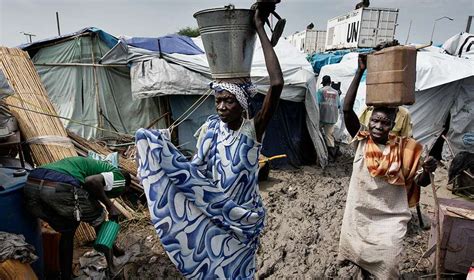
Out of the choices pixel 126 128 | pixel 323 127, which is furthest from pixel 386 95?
pixel 126 128

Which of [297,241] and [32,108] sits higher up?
[32,108]

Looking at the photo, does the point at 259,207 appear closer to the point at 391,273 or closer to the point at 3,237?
the point at 391,273

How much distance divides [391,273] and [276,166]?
4719 mm

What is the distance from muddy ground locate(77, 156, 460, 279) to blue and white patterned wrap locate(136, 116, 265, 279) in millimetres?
1259

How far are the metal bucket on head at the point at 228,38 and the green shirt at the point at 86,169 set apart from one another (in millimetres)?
1362

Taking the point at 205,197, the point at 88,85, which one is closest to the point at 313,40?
the point at 88,85

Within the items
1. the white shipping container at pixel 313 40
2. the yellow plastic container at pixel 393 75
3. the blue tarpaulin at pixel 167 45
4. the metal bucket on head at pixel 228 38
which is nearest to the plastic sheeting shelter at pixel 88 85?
the blue tarpaulin at pixel 167 45

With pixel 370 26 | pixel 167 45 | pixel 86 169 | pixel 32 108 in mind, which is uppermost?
pixel 370 26

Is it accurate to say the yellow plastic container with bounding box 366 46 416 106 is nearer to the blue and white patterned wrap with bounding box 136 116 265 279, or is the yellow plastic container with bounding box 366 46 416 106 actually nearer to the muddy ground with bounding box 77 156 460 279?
the blue and white patterned wrap with bounding box 136 116 265 279

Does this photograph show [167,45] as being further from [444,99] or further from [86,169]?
[444,99]

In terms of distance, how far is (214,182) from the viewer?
1.86 meters

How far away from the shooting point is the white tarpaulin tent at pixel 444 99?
272 inches

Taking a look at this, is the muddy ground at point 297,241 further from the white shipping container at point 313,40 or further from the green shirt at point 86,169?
the white shipping container at point 313,40

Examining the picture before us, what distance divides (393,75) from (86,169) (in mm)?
2357
